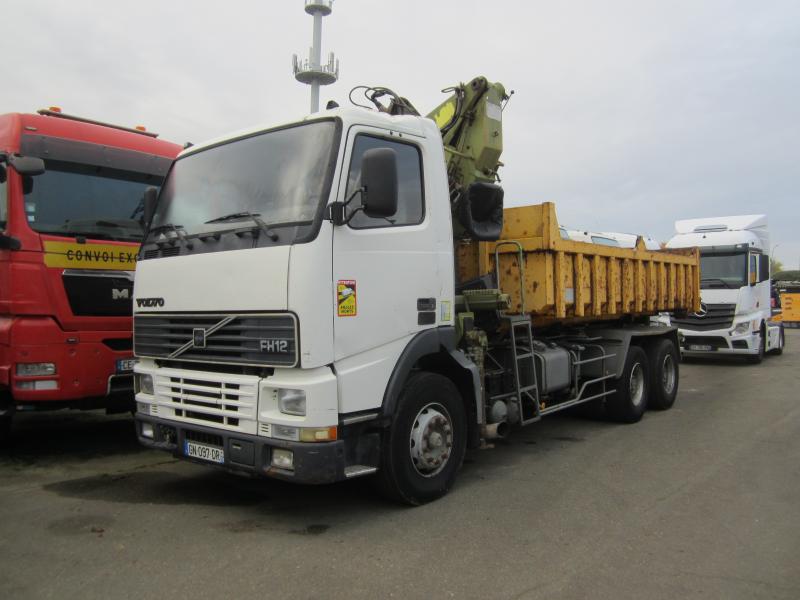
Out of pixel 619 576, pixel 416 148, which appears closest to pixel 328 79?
pixel 416 148

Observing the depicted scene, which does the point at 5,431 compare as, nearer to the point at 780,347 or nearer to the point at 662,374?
the point at 662,374

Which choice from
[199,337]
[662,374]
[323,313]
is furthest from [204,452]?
[662,374]

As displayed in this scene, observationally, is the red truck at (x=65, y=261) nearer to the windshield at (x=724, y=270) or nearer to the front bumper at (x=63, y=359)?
the front bumper at (x=63, y=359)

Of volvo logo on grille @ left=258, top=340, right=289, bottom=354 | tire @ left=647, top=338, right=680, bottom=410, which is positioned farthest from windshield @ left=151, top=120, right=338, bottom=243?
tire @ left=647, top=338, right=680, bottom=410

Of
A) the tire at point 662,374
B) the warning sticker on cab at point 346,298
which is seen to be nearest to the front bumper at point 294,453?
the warning sticker on cab at point 346,298

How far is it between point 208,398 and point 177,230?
4.31 feet

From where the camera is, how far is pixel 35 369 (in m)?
5.73

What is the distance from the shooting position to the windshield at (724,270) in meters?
14.4

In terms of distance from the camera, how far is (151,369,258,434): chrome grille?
4133mm

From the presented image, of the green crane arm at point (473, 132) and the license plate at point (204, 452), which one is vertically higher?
the green crane arm at point (473, 132)

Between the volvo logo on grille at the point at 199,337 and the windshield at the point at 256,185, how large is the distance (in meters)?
0.71

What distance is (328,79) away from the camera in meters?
38.4

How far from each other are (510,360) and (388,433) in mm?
1980

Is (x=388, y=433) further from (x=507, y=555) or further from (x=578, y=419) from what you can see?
(x=578, y=419)
